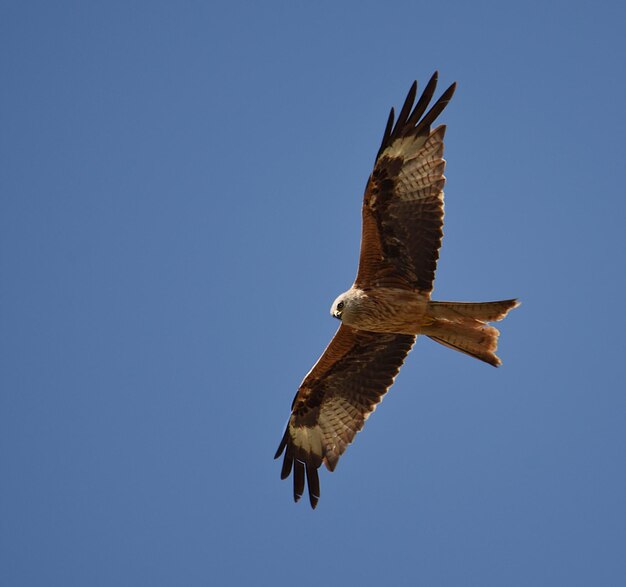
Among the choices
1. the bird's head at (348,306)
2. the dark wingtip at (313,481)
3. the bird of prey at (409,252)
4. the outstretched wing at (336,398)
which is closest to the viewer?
the bird of prey at (409,252)

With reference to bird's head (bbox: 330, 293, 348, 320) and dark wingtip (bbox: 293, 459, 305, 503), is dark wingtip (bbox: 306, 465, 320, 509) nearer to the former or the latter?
dark wingtip (bbox: 293, 459, 305, 503)

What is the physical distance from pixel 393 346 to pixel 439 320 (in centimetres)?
100

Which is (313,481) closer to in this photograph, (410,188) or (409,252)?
(409,252)

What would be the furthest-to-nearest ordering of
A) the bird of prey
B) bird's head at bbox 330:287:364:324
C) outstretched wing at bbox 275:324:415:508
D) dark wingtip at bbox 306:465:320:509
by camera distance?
dark wingtip at bbox 306:465:320:509 < outstretched wing at bbox 275:324:415:508 < bird's head at bbox 330:287:364:324 < the bird of prey

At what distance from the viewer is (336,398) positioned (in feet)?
33.8

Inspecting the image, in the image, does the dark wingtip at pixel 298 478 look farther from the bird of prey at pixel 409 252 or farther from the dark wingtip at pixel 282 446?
the bird of prey at pixel 409 252

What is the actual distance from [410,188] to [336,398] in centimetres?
270

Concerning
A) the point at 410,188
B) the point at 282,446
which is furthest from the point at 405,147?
Result: the point at 282,446

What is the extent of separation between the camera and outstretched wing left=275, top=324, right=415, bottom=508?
10047 millimetres

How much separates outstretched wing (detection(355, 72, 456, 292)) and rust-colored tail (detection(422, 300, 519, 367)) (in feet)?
1.69

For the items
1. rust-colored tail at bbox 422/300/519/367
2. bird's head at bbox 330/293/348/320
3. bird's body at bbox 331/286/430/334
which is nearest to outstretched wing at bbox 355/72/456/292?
bird's body at bbox 331/286/430/334

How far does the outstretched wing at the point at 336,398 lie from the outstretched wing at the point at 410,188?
1282mm

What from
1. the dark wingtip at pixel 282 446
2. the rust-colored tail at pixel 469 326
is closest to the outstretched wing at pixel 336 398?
the dark wingtip at pixel 282 446

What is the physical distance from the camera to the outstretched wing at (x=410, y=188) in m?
8.99
